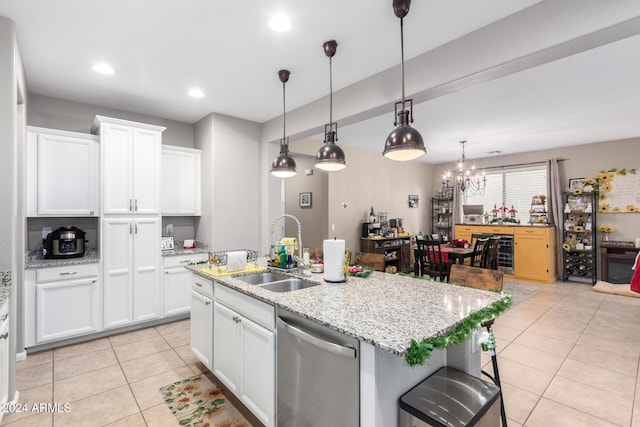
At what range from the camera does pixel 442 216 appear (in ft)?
27.6

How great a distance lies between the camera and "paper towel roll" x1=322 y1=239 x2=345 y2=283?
7.45 feet

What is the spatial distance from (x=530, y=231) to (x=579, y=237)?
37.0 inches

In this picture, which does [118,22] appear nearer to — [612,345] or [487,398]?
[487,398]

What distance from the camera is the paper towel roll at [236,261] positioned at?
268 centimetres

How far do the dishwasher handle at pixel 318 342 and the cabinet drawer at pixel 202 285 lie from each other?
3.27 ft

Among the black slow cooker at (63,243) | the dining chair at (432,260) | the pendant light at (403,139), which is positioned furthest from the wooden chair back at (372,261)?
the black slow cooker at (63,243)

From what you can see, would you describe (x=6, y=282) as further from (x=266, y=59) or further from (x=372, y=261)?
(x=372, y=261)

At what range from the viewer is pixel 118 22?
2324 millimetres

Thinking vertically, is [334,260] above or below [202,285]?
above

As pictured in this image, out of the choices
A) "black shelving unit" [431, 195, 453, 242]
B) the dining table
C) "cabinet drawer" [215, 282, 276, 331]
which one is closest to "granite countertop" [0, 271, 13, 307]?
"cabinet drawer" [215, 282, 276, 331]

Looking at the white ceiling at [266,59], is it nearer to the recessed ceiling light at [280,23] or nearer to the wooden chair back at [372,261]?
the recessed ceiling light at [280,23]

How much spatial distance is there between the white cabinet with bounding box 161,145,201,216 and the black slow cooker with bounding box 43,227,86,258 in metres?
0.98

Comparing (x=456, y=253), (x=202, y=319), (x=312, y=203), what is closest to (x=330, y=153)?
(x=202, y=319)

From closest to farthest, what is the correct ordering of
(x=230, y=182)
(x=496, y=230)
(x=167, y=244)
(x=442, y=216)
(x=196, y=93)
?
(x=196, y=93) → (x=167, y=244) → (x=230, y=182) → (x=496, y=230) → (x=442, y=216)
